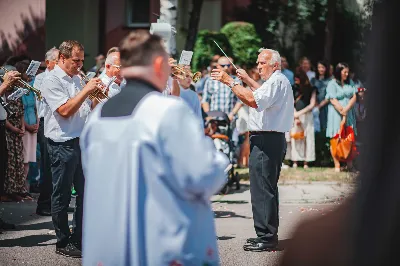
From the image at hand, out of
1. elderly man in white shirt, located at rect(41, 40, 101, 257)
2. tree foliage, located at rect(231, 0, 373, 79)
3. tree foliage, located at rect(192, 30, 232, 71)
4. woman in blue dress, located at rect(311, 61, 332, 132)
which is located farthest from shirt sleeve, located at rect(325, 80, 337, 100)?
elderly man in white shirt, located at rect(41, 40, 101, 257)

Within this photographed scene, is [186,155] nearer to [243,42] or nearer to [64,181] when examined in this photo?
[64,181]

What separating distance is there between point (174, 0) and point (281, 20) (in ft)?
29.8

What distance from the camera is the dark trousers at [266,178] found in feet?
27.0

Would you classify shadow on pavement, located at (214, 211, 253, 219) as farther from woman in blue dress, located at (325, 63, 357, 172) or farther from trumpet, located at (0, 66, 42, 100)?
woman in blue dress, located at (325, 63, 357, 172)

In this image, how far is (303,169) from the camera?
16.4m

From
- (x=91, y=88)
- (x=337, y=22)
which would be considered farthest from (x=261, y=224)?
(x=337, y=22)

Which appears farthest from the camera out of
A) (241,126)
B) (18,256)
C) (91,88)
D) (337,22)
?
(337,22)

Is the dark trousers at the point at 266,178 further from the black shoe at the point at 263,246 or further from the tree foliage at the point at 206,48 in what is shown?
the tree foliage at the point at 206,48

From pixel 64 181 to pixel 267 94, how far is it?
213 cm

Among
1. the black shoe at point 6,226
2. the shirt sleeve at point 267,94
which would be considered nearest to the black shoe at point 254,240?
the shirt sleeve at point 267,94

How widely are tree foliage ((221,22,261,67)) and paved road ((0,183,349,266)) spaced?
7.47 m

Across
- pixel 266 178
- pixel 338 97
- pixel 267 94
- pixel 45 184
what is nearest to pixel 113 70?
pixel 267 94

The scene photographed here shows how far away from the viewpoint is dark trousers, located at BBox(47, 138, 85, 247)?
7746mm

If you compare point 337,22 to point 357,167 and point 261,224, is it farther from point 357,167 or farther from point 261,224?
point 357,167
